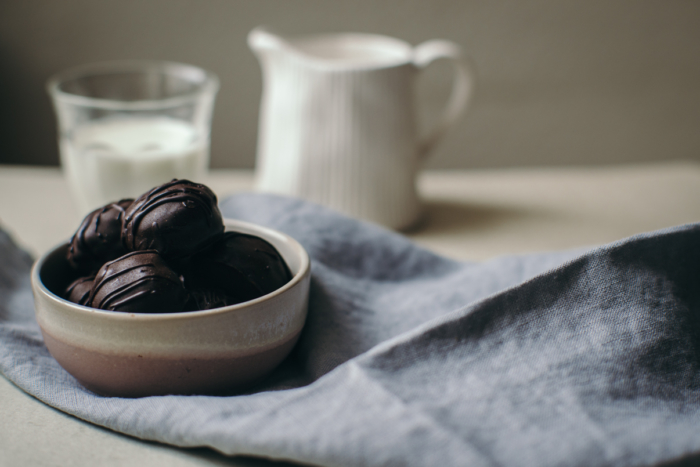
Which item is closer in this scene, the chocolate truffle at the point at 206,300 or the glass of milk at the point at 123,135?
the chocolate truffle at the point at 206,300

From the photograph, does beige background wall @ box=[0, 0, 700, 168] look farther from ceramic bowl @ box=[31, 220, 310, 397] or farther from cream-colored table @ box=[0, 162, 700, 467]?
ceramic bowl @ box=[31, 220, 310, 397]

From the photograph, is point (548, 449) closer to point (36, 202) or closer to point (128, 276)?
point (128, 276)

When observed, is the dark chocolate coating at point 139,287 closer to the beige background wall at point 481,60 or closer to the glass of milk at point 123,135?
the glass of milk at point 123,135

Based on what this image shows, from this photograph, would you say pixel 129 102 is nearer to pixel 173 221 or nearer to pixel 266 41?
pixel 266 41

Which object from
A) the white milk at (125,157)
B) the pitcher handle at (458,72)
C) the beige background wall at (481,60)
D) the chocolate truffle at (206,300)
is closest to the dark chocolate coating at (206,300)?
the chocolate truffle at (206,300)

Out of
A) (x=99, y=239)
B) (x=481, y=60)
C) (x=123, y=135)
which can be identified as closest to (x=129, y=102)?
(x=123, y=135)

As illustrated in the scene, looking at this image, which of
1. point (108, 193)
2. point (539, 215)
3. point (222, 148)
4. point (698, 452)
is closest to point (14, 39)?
point (222, 148)

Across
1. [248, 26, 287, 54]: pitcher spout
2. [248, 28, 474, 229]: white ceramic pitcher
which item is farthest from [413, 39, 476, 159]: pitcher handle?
[248, 26, 287, 54]: pitcher spout
